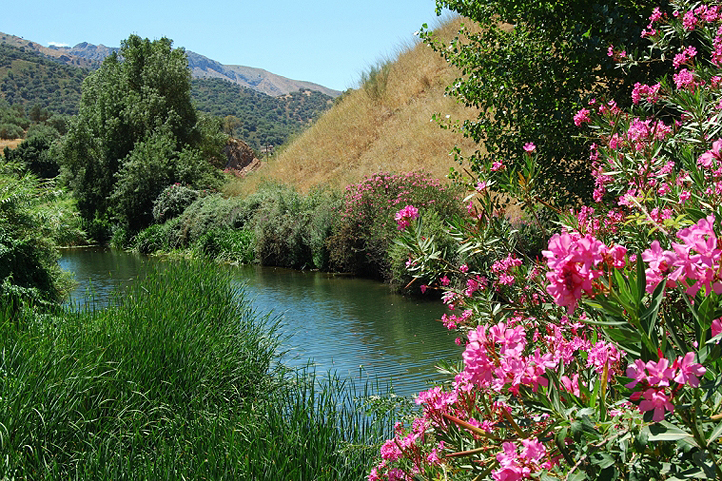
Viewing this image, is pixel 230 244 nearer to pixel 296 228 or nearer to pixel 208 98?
pixel 296 228

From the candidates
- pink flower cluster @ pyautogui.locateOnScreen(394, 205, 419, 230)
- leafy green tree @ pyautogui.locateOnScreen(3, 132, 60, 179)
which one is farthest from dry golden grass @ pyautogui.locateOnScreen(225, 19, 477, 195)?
leafy green tree @ pyautogui.locateOnScreen(3, 132, 60, 179)

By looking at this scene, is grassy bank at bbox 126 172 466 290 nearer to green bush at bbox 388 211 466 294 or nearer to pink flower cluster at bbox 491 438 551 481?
green bush at bbox 388 211 466 294

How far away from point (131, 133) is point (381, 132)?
10.7m

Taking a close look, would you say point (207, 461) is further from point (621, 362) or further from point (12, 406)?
point (621, 362)

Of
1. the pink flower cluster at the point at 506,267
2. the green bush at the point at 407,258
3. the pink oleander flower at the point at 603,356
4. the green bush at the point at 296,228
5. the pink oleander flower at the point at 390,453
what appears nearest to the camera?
the pink oleander flower at the point at 603,356

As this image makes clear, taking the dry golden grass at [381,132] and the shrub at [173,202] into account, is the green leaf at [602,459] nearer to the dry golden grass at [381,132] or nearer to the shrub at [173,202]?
the dry golden grass at [381,132]

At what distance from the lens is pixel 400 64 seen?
2711 cm

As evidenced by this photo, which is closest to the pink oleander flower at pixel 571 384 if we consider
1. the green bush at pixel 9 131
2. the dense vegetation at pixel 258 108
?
the green bush at pixel 9 131

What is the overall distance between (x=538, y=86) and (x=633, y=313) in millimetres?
6259

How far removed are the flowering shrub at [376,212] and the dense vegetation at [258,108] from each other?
5406cm

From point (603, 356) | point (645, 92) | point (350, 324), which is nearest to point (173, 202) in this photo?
point (350, 324)

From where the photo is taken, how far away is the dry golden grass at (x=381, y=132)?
20.7m

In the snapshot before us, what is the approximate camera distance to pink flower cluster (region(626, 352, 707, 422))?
0.95 metres

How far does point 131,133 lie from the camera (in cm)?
2638
